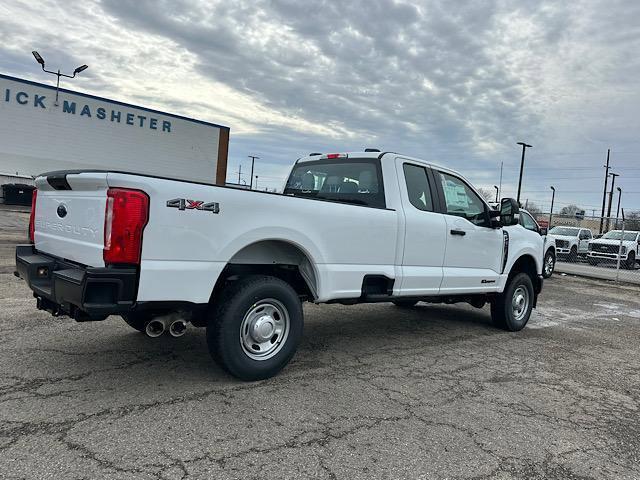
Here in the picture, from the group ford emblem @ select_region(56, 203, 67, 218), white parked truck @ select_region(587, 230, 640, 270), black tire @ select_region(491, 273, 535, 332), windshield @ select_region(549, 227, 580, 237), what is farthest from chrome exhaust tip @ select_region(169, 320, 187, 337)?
windshield @ select_region(549, 227, 580, 237)

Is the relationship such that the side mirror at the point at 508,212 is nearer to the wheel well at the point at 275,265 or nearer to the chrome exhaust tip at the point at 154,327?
the wheel well at the point at 275,265

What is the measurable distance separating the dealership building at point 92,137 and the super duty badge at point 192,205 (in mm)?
27224

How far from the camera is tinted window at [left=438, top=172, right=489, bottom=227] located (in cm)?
603

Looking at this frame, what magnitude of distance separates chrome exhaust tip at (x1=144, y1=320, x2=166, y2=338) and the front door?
3.24m

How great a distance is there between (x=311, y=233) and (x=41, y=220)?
7.57 ft

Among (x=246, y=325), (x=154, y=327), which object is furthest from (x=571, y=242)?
(x=154, y=327)

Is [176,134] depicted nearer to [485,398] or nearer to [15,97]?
[15,97]

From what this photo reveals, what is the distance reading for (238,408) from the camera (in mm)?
3660

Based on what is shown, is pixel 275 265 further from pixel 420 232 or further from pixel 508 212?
pixel 508 212

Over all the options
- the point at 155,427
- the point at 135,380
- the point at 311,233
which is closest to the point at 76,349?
the point at 135,380

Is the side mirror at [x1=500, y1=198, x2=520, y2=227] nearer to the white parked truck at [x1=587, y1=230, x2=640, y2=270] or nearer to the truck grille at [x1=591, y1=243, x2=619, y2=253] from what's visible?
the white parked truck at [x1=587, y1=230, x2=640, y2=270]

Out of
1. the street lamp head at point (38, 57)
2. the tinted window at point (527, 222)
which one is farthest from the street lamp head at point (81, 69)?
the tinted window at point (527, 222)

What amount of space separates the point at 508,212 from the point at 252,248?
3602 millimetres

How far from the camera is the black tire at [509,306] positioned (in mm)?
6969
